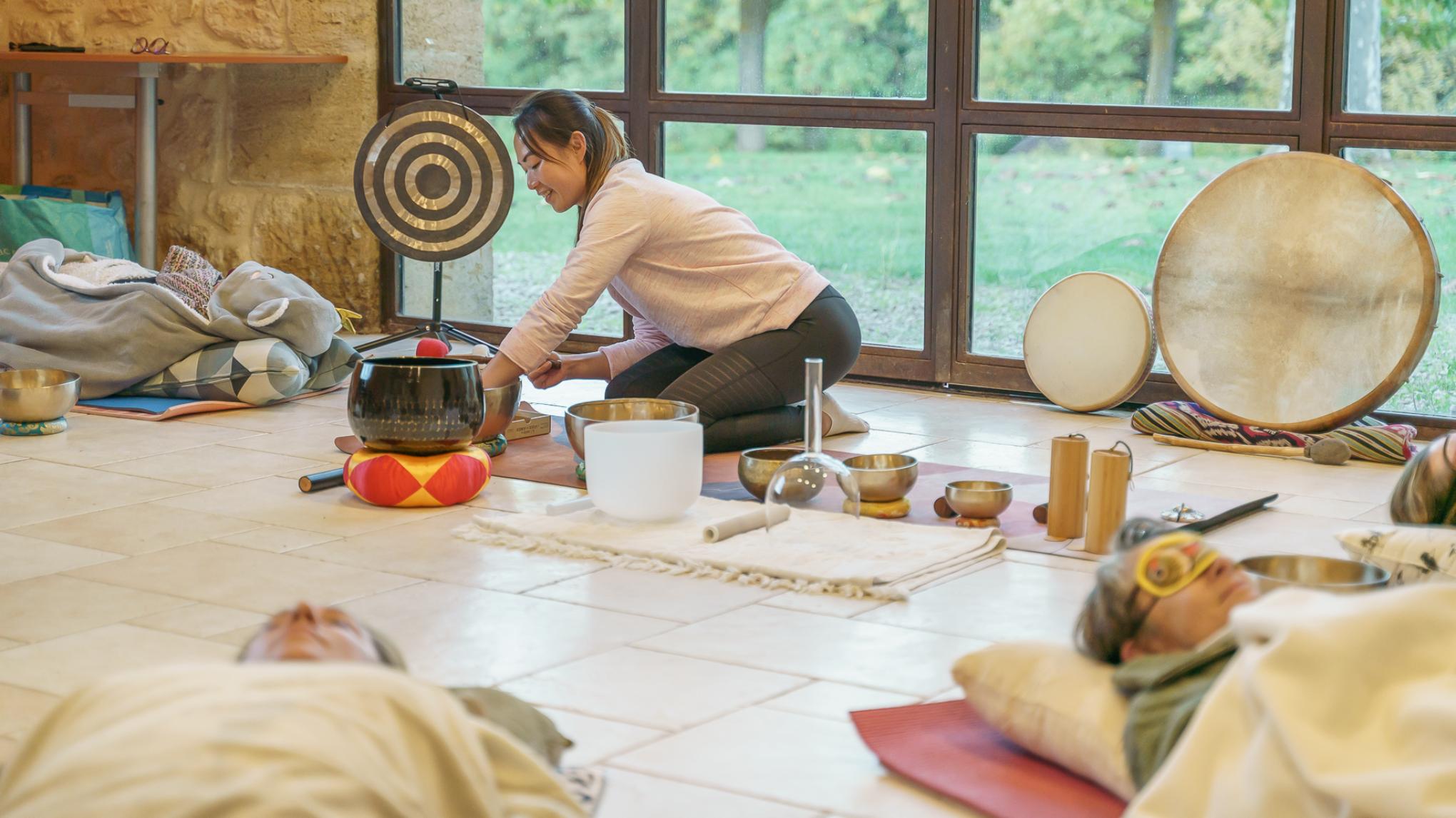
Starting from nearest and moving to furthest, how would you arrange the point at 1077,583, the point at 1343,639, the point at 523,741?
the point at 1343,639 < the point at 523,741 < the point at 1077,583

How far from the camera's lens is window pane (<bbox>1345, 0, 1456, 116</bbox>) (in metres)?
4.09

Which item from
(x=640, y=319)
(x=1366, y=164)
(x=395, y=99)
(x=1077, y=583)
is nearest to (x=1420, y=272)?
(x=1366, y=164)

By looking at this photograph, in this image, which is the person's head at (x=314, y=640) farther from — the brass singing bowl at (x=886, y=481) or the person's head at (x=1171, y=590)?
the brass singing bowl at (x=886, y=481)

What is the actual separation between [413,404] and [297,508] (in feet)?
1.14

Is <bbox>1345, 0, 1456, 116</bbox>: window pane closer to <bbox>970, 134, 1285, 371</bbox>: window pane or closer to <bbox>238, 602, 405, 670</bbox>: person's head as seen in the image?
<bbox>970, 134, 1285, 371</bbox>: window pane

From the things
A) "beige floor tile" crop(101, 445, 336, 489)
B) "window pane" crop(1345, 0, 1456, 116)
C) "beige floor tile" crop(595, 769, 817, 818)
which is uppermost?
"window pane" crop(1345, 0, 1456, 116)

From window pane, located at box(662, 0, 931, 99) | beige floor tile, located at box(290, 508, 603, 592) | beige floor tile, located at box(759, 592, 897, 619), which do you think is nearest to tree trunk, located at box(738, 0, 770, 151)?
window pane, located at box(662, 0, 931, 99)

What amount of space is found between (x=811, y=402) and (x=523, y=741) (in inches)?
51.7

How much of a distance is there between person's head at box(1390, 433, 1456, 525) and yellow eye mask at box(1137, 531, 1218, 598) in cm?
87

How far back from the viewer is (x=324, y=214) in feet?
19.4

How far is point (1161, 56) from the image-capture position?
447 cm

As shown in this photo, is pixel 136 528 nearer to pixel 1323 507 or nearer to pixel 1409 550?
pixel 1409 550

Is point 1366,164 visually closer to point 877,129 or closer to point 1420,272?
point 1420,272

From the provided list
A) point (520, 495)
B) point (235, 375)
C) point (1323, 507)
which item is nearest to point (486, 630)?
point (520, 495)
